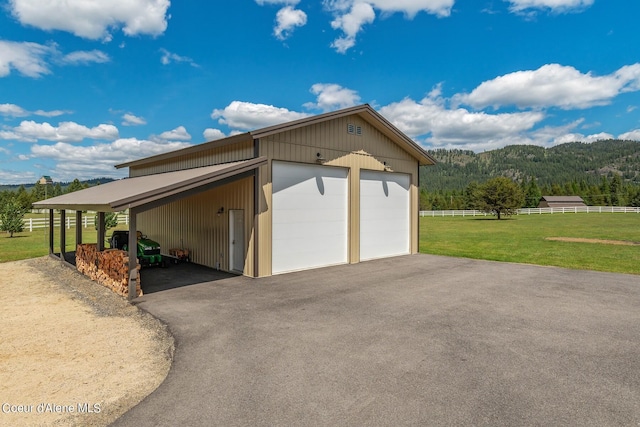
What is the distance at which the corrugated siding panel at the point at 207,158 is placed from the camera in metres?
11.3

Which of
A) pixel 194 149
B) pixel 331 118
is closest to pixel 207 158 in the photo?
pixel 194 149

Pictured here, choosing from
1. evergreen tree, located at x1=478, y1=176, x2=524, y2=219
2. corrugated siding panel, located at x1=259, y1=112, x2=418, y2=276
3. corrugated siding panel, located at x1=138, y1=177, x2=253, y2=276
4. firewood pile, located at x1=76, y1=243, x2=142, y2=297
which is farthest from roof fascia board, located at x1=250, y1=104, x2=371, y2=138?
evergreen tree, located at x1=478, y1=176, x2=524, y2=219

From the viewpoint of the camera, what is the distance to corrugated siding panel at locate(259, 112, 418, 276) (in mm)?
10922


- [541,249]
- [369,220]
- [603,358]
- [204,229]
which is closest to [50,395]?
[603,358]

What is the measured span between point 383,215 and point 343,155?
3377mm

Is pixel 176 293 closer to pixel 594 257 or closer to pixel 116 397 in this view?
pixel 116 397

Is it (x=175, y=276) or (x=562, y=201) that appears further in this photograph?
(x=562, y=201)

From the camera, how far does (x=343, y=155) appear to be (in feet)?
43.0

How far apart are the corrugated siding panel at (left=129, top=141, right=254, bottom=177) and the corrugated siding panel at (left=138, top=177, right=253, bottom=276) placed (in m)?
0.89

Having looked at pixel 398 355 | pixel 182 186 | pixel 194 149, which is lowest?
pixel 398 355

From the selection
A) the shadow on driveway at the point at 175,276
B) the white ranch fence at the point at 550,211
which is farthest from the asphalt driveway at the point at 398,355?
the white ranch fence at the point at 550,211

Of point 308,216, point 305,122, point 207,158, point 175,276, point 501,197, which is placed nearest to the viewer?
point 175,276

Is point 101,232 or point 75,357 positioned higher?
point 101,232

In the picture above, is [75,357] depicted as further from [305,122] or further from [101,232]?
[305,122]
